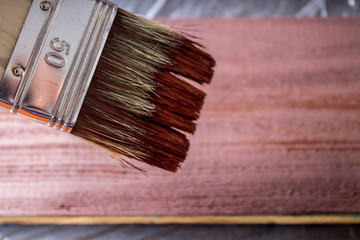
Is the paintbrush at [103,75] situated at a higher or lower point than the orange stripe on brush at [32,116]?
higher

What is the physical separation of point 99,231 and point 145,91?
1.37 feet

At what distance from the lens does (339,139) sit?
2.91 feet

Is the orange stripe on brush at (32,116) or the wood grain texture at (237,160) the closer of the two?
the orange stripe on brush at (32,116)

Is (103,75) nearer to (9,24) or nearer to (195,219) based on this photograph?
(9,24)

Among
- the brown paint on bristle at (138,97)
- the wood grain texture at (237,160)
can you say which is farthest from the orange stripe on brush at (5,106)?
the wood grain texture at (237,160)

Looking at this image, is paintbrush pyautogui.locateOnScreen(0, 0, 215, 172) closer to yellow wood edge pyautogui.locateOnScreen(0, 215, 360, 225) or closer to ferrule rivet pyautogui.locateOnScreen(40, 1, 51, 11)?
ferrule rivet pyautogui.locateOnScreen(40, 1, 51, 11)

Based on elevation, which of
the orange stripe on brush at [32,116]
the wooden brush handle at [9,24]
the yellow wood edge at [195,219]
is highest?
the wooden brush handle at [9,24]

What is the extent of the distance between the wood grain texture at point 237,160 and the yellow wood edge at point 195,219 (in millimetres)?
12

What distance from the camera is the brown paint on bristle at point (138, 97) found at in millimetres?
636

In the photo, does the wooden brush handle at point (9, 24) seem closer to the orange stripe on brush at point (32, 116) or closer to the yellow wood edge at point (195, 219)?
the orange stripe on brush at point (32, 116)

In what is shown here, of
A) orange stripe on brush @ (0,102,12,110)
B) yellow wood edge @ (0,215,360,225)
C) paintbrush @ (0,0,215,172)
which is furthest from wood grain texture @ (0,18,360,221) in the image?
orange stripe on brush @ (0,102,12,110)

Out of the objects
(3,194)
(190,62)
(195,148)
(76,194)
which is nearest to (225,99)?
(195,148)

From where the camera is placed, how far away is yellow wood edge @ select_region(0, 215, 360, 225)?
2.82 ft

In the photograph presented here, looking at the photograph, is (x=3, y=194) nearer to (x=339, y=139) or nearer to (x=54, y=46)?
(x=54, y=46)
